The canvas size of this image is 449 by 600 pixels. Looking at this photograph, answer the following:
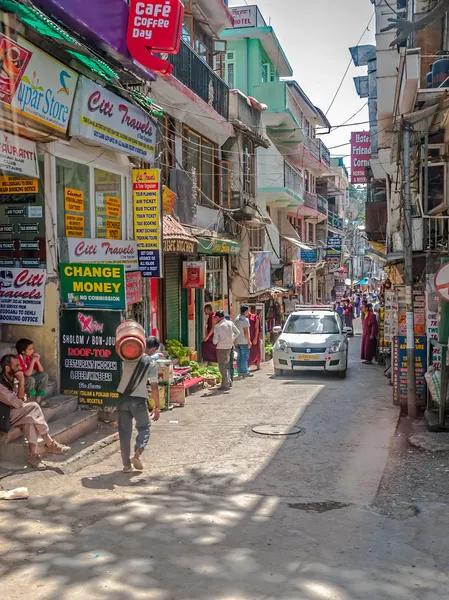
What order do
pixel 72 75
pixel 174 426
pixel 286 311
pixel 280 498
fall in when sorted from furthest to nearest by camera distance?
pixel 286 311 < pixel 174 426 < pixel 72 75 < pixel 280 498

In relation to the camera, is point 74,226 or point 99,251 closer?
point 99,251

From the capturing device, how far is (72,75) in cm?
934

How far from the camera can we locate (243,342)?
15.9m

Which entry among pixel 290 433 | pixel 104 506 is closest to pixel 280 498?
pixel 104 506

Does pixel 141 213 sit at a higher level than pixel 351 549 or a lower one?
higher

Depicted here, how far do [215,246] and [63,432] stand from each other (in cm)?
1017

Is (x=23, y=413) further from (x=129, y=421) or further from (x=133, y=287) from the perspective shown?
(x=133, y=287)

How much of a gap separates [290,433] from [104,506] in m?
4.16

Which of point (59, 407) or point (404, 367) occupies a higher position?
point (404, 367)

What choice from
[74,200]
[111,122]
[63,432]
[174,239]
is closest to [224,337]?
[174,239]

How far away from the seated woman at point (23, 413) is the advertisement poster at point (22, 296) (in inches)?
66.8

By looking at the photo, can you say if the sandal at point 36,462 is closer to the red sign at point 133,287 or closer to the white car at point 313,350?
the red sign at point 133,287

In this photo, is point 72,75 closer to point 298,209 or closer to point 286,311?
point 286,311

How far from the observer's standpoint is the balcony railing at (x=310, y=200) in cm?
3749
